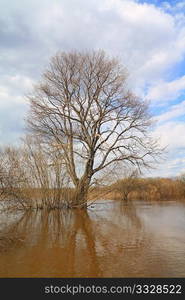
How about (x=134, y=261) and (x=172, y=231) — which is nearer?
(x=134, y=261)

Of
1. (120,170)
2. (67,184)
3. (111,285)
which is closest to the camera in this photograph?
(111,285)

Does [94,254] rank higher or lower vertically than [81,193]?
lower

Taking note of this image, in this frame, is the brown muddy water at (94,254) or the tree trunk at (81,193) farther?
the tree trunk at (81,193)

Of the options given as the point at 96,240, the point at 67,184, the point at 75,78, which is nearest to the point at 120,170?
the point at 67,184

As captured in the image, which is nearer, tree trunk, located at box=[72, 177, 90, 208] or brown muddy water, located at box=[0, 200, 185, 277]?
brown muddy water, located at box=[0, 200, 185, 277]

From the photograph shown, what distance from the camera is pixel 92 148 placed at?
60.6ft

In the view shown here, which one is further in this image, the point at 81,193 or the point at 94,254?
the point at 81,193

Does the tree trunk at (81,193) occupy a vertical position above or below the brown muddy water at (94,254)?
above

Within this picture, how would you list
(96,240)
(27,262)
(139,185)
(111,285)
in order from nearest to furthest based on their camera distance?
(111,285)
(27,262)
(96,240)
(139,185)

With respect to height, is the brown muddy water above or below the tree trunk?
below

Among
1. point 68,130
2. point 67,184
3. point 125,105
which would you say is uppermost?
point 125,105

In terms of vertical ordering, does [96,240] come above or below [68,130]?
below

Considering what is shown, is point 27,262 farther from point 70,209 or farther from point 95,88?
point 95,88

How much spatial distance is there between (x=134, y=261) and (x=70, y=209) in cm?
1280
